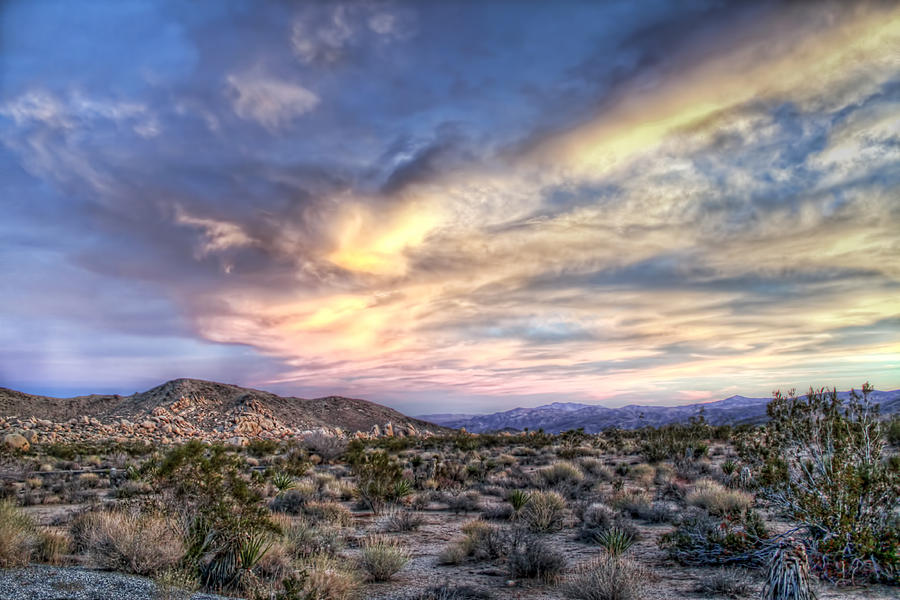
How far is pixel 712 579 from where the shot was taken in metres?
7.96

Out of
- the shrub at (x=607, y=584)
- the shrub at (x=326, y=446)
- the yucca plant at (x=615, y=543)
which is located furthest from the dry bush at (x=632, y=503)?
the shrub at (x=326, y=446)

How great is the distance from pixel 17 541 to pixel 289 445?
28.6 metres

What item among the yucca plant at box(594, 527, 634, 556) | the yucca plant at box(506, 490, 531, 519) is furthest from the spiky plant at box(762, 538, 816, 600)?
the yucca plant at box(506, 490, 531, 519)

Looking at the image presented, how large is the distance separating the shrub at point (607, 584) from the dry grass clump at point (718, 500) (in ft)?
18.5

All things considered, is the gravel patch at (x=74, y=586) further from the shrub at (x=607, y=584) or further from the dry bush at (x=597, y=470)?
the dry bush at (x=597, y=470)

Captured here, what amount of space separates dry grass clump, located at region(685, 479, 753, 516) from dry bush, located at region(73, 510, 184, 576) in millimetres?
11272

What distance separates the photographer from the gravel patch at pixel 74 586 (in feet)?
18.9

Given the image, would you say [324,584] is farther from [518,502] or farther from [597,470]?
[597,470]

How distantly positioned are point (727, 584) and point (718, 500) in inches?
225

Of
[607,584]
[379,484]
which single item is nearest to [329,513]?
[379,484]

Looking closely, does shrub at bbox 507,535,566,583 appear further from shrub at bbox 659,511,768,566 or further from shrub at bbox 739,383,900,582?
shrub at bbox 739,383,900,582

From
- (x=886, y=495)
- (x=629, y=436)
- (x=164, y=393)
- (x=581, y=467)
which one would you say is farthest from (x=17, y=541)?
(x=164, y=393)

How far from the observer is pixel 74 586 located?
6062 millimetres

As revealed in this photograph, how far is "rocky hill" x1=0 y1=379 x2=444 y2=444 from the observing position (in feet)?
178
